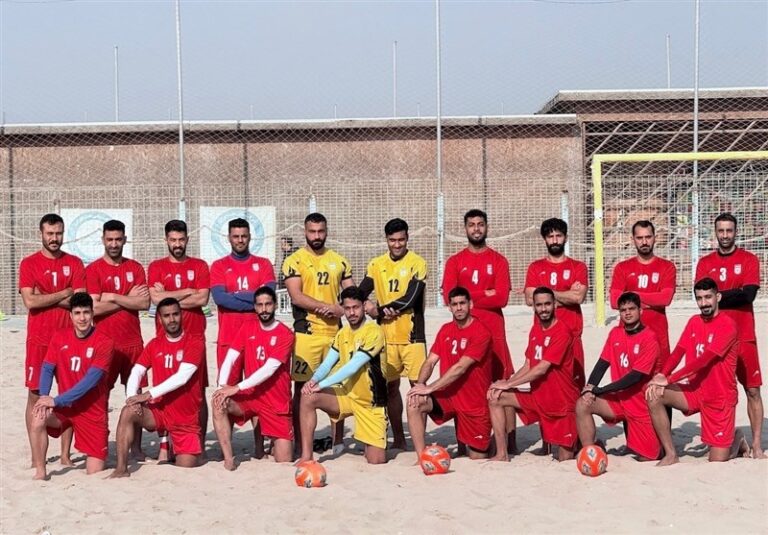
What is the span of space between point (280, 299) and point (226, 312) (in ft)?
30.6

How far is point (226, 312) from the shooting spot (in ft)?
25.9

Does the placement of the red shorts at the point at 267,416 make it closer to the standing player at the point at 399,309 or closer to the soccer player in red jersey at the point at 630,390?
the standing player at the point at 399,309

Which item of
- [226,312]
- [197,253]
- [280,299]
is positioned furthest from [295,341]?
[197,253]

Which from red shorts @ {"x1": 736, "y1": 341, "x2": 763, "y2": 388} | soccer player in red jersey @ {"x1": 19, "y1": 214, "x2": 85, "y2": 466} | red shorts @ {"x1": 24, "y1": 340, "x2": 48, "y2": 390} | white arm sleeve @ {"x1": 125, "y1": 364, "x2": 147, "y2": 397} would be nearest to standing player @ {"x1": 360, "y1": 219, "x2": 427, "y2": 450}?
white arm sleeve @ {"x1": 125, "y1": 364, "x2": 147, "y2": 397}

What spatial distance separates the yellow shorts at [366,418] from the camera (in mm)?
7348

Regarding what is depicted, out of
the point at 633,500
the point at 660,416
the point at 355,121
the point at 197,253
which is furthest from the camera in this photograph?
the point at 355,121

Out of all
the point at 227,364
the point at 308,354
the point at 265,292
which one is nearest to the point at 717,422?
the point at 308,354

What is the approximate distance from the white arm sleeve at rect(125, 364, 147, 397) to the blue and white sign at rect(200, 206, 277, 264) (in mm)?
10637

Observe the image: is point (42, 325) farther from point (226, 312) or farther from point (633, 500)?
point (633, 500)

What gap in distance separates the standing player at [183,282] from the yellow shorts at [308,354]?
0.68 meters

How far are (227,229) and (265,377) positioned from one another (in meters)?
11.1

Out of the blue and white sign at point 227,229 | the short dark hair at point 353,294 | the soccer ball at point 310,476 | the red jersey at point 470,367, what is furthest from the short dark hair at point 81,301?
the blue and white sign at point 227,229

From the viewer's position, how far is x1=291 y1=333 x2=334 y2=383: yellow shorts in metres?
7.71

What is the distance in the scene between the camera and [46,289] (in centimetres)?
765
